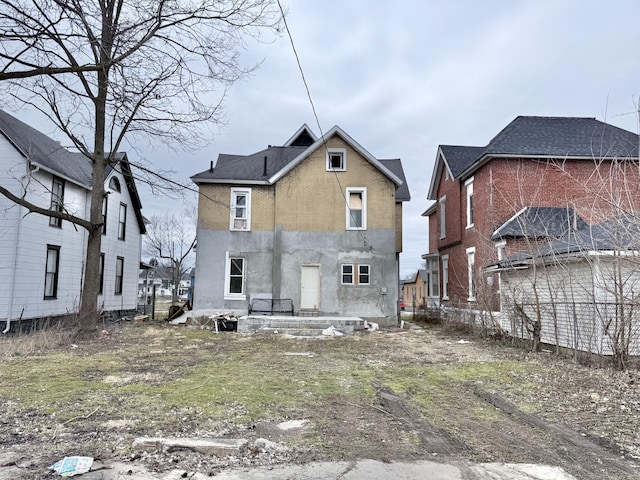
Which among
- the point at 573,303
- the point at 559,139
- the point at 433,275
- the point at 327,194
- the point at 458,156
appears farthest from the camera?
the point at 433,275

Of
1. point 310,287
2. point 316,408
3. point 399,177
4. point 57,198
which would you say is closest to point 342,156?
point 399,177

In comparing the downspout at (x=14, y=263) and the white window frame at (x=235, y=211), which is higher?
the white window frame at (x=235, y=211)

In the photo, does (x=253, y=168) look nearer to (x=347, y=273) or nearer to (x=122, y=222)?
(x=347, y=273)

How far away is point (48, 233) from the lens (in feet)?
51.4

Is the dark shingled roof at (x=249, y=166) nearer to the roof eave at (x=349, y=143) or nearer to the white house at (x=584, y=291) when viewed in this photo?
the roof eave at (x=349, y=143)

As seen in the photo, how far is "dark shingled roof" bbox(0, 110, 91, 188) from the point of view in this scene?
1412cm

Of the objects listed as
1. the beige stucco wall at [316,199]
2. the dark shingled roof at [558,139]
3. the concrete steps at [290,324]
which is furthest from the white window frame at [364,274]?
the dark shingled roof at [558,139]

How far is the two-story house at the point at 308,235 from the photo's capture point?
17719 millimetres

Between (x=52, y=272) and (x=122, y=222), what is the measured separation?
5.67m

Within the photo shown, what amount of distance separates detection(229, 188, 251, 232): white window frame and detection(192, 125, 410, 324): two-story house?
0.04 metres

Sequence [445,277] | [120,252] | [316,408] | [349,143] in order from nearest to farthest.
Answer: [316,408] → [349,143] → [120,252] → [445,277]

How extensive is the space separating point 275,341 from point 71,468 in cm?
971

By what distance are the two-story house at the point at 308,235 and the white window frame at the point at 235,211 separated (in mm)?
42

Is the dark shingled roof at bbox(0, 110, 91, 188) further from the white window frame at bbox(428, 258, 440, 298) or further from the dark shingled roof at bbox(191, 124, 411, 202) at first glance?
the white window frame at bbox(428, 258, 440, 298)
